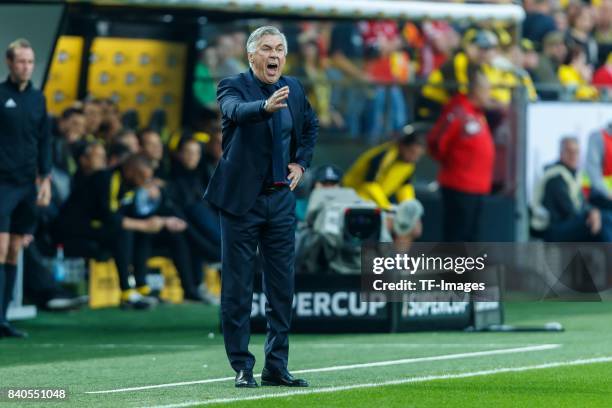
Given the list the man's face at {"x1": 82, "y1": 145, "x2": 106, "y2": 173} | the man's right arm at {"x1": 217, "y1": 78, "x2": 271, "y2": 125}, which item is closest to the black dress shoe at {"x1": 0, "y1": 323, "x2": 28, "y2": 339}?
the man's face at {"x1": 82, "y1": 145, "x2": 106, "y2": 173}

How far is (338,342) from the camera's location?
1287 cm

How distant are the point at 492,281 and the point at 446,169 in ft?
15.7

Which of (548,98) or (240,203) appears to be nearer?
(240,203)

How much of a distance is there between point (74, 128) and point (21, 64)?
4.12 metres

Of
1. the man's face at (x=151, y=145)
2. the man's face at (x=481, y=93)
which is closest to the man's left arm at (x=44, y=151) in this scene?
the man's face at (x=151, y=145)

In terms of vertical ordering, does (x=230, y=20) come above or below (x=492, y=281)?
above

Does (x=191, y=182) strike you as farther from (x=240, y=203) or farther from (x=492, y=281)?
(x=240, y=203)

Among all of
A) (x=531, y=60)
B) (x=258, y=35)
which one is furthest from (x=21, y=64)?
(x=531, y=60)

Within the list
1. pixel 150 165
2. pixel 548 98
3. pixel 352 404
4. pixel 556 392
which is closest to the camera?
pixel 352 404

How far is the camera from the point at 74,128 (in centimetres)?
1706

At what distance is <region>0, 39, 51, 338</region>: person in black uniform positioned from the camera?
513 inches

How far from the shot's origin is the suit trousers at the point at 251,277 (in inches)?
363

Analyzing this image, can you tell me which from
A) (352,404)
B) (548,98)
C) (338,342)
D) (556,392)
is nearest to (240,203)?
(352,404)

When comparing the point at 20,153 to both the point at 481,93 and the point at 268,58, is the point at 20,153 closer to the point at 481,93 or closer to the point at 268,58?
the point at 268,58
